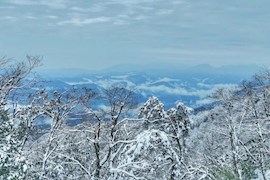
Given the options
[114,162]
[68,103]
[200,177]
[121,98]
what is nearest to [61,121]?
[68,103]

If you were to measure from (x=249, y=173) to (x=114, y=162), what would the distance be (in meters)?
8.95

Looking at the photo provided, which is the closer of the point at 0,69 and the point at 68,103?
the point at 0,69

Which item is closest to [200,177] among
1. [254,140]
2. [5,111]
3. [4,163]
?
[4,163]

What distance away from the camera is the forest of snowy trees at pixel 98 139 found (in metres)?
10.8

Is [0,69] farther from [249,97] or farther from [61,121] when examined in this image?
[249,97]

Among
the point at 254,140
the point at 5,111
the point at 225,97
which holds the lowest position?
the point at 254,140

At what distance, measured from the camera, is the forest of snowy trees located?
35.6ft

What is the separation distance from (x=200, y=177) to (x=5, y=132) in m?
5.63

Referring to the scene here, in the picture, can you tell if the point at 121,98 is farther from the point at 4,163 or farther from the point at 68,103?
the point at 4,163

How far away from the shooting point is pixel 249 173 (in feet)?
63.3

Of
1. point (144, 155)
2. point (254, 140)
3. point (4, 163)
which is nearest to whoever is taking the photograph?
point (144, 155)

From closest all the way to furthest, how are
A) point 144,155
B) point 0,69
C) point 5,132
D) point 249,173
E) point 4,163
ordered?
point 144,155 → point 4,163 → point 5,132 → point 0,69 → point 249,173

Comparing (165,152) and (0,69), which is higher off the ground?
(0,69)

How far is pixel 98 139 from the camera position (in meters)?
14.2
